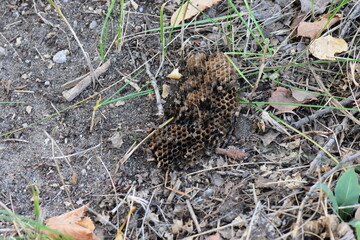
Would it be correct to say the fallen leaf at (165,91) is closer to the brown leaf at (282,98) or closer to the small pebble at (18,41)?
the brown leaf at (282,98)

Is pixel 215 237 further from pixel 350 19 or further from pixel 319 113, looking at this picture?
pixel 350 19

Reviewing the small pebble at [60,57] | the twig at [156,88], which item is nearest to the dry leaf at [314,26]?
the twig at [156,88]

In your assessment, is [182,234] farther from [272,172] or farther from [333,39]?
[333,39]

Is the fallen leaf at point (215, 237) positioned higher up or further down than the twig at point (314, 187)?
further down

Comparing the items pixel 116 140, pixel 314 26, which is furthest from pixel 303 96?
pixel 116 140

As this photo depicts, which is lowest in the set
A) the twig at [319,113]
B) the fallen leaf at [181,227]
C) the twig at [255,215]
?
the fallen leaf at [181,227]

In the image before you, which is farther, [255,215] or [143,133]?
[143,133]
